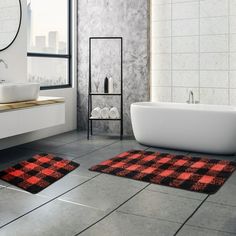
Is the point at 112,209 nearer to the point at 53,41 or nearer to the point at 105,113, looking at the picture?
the point at 105,113

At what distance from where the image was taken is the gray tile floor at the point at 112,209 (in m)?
2.63

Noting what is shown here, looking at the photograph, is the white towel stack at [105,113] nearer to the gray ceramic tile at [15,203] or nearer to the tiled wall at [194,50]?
the tiled wall at [194,50]

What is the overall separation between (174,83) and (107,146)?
1.44 m

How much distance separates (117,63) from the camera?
598 centimetres

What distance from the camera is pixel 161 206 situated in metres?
3.08

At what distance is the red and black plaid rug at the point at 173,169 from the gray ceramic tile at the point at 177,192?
64 mm

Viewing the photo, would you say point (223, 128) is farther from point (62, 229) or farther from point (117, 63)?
point (62, 229)

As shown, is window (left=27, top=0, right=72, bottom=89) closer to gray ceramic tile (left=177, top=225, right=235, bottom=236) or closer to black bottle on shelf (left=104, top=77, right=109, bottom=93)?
black bottle on shelf (left=104, top=77, right=109, bottom=93)

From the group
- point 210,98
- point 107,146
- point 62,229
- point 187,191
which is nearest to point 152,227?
point 62,229

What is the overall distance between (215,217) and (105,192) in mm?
975

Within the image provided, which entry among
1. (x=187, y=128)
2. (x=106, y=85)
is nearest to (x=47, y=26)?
(x=106, y=85)

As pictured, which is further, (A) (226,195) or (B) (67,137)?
(B) (67,137)

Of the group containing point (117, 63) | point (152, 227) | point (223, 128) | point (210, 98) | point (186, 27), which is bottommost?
point (152, 227)

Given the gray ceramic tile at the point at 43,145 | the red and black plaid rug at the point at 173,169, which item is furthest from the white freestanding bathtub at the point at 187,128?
the gray ceramic tile at the point at 43,145
